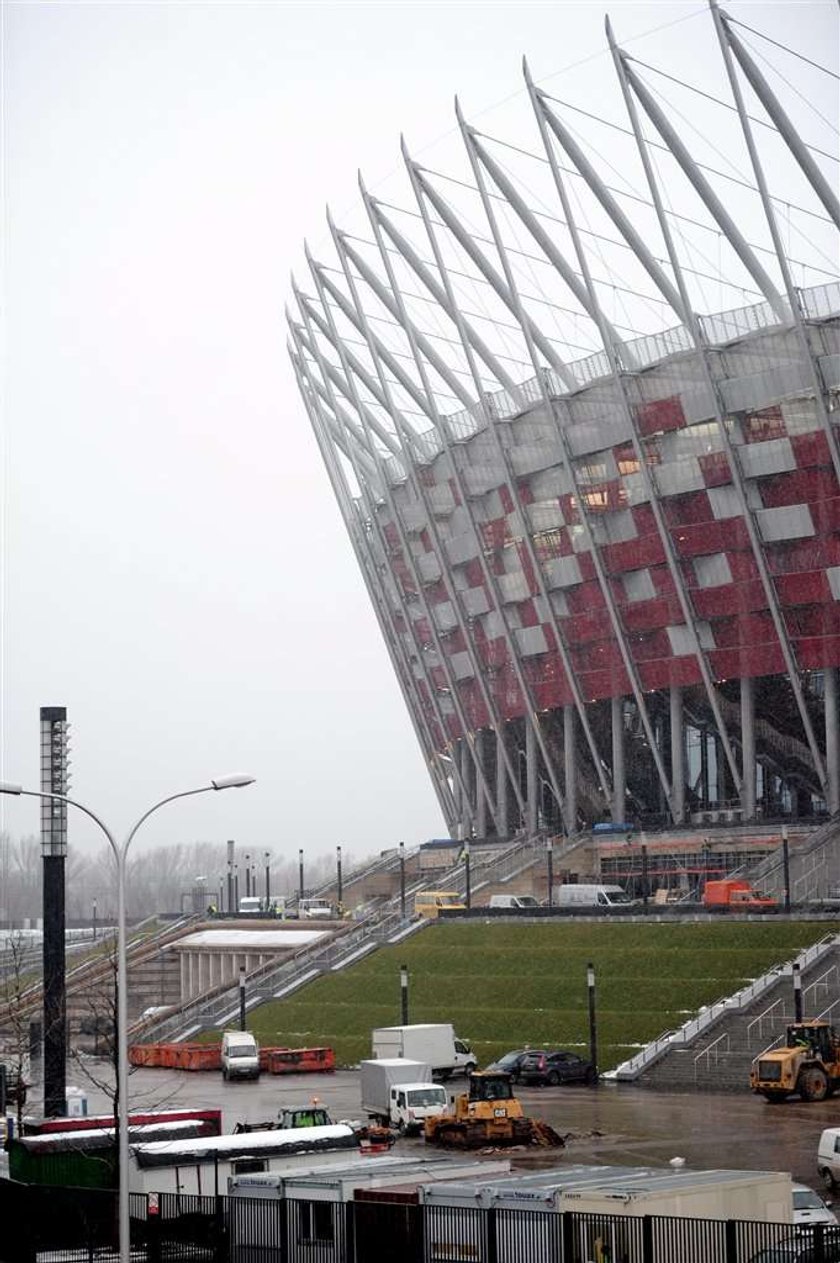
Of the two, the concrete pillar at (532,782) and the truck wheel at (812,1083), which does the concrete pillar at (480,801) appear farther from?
the truck wheel at (812,1083)

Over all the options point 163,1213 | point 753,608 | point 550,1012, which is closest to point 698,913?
point 550,1012

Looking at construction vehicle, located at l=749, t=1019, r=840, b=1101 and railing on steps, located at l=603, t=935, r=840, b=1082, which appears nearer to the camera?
construction vehicle, located at l=749, t=1019, r=840, b=1101

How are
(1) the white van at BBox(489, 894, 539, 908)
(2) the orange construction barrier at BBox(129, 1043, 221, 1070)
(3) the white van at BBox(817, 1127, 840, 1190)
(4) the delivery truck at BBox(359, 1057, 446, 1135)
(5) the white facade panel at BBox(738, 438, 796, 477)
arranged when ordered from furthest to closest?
(5) the white facade panel at BBox(738, 438, 796, 477) < (1) the white van at BBox(489, 894, 539, 908) < (2) the orange construction barrier at BBox(129, 1043, 221, 1070) < (4) the delivery truck at BBox(359, 1057, 446, 1135) < (3) the white van at BBox(817, 1127, 840, 1190)

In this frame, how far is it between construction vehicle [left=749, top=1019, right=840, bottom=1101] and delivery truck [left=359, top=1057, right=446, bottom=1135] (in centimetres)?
802

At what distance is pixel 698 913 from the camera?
67688 millimetres

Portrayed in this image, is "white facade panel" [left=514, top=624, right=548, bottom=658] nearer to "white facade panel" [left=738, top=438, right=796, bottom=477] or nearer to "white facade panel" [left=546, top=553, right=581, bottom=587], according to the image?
"white facade panel" [left=546, top=553, right=581, bottom=587]

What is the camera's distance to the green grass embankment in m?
57.4

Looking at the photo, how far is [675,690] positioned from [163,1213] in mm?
65883

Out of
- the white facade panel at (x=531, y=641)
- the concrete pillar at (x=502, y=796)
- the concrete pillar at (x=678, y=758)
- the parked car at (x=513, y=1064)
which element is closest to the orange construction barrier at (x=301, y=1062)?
the parked car at (x=513, y=1064)

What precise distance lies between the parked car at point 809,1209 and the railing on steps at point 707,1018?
23.9 m

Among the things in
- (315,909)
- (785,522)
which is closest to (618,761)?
(785,522)

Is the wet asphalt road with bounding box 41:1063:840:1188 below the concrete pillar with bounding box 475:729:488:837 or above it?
below

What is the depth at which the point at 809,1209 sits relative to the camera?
27594 mm

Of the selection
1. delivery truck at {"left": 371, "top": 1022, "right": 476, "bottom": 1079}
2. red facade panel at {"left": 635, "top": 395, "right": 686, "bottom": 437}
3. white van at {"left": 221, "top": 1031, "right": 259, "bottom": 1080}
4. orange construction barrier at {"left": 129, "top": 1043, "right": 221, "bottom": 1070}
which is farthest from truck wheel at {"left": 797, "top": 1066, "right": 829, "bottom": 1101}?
red facade panel at {"left": 635, "top": 395, "right": 686, "bottom": 437}
